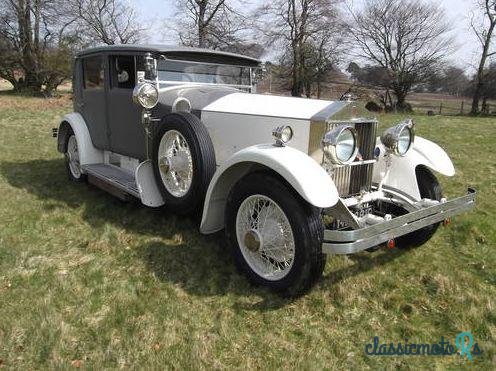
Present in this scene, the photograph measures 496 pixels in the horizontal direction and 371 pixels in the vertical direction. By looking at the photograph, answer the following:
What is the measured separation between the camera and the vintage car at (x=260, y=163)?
9.51 feet

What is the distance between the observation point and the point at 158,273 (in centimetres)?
349

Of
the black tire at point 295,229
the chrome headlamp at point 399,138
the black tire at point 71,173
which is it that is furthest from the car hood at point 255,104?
the black tire at point 71,173

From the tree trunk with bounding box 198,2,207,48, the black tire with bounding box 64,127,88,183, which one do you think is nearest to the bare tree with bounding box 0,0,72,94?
the tree trunk with bounding box 198,2,207,48

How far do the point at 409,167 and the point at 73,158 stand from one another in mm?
4374

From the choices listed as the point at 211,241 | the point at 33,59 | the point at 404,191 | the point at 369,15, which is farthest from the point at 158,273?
the point at 369,15

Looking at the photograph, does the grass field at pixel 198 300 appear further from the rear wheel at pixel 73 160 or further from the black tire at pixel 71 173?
the rear wheel at pixel 73 160

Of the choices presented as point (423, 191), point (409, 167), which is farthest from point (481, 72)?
point (409, 167)

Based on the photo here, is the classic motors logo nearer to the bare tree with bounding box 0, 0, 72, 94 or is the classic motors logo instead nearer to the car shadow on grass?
the car shadow on grass

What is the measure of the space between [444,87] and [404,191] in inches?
974

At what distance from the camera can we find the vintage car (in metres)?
2.90

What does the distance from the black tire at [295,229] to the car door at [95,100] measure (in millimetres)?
2705

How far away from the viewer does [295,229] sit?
2861mm

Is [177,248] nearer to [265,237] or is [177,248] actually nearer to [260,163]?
[265,237]

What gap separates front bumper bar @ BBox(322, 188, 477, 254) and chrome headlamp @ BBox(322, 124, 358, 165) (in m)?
0.52
